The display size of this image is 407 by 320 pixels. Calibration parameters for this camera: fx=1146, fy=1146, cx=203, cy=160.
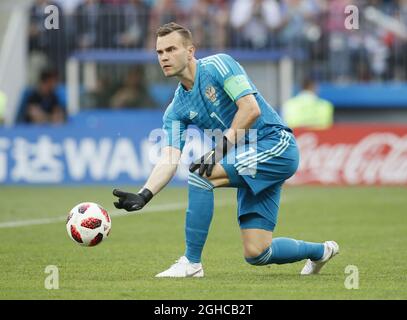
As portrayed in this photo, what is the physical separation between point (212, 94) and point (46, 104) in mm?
15009

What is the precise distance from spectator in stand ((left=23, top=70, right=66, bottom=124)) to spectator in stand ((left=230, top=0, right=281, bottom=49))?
12.9 ft

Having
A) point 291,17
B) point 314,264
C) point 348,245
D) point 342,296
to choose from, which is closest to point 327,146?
point 291,17

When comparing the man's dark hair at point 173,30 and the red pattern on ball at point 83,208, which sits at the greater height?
the man's dark hair at point 173,30

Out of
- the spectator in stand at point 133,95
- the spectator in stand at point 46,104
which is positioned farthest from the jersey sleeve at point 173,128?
the spectator in stand at point 46,104

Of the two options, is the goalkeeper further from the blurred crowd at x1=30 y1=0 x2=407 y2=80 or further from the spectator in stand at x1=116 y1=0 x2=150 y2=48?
the spectator in stand at x1=116 y1=0 x2=150 y2=48

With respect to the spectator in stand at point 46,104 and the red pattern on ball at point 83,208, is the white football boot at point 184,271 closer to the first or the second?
the red pattern on ball at point 83,208

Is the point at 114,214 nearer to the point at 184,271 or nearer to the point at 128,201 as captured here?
the point at 184,271

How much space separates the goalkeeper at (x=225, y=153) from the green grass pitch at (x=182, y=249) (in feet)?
1.10

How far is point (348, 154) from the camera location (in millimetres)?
20703

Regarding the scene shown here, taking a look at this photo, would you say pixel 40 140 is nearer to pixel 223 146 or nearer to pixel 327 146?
pixel 327 146

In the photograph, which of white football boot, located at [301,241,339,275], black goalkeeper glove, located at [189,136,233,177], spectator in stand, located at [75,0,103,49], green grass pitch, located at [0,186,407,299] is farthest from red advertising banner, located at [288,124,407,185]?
black goalkeeper glove, located at [189,136,233,177]

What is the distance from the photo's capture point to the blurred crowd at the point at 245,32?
2386 centimetres

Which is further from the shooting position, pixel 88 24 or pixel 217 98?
pixel 88 24

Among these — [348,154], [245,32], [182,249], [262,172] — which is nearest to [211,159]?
[262,172]
